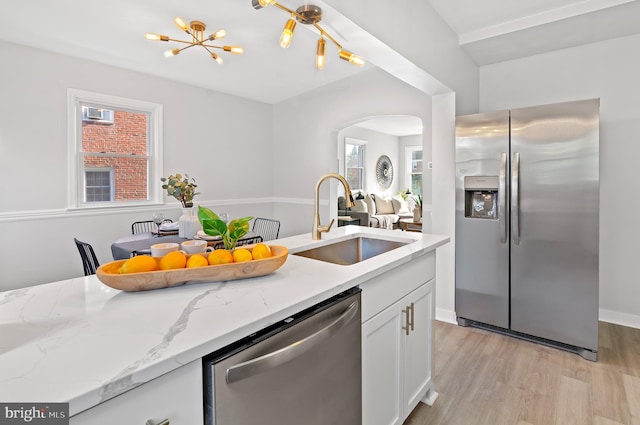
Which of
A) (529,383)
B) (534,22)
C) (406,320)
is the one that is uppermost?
(534,22)

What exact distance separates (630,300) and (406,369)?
2.81 m

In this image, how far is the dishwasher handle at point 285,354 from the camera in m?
0.81

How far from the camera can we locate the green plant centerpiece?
123 cm

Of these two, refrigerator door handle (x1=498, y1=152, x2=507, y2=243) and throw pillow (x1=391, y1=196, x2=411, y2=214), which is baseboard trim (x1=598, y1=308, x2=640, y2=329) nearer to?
refrigerator door handle (x1=498, y1=152, x2=507, y2=243)

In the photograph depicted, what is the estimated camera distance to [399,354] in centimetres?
160

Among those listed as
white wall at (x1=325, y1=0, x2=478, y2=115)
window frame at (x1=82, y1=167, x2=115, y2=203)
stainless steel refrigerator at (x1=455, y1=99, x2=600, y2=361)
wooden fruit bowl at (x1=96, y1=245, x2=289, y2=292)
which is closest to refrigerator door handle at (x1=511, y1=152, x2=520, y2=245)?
stainless steel refrigerator at (x1=455, y1=99, x2=600, y2=361)

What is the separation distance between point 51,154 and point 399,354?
391cm

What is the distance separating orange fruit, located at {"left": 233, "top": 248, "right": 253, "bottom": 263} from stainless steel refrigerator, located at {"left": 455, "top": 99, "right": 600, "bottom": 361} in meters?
2.36

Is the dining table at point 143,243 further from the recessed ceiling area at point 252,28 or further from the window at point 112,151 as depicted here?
the recessed ceiling area at point 252,28

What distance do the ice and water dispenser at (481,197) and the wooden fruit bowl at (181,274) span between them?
2281 millimetres

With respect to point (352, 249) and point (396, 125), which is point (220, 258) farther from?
Answer: point (396, 125)

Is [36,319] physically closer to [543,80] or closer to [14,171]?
[14,171]

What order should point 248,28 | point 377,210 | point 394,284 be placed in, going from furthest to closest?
point 377,210
point 248,28
point 394,284

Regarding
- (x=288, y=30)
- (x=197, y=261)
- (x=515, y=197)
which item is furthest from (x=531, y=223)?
(x=197, y=261)
